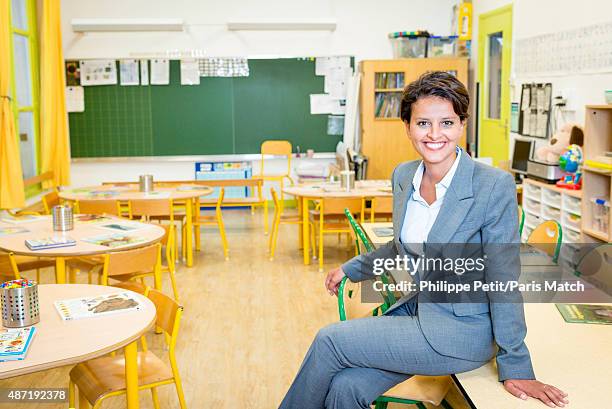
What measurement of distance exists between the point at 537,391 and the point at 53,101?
A: 7.50 m

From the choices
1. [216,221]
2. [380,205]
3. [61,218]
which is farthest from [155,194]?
[380,205]

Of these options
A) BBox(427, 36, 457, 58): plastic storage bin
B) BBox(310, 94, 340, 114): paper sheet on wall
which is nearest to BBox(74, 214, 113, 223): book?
BBox(310, 94, 340, 114): paper sheet on wall

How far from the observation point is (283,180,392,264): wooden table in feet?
20.7

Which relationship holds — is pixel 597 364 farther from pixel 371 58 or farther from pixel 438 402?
pixel 371 58

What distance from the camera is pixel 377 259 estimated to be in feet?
8.39

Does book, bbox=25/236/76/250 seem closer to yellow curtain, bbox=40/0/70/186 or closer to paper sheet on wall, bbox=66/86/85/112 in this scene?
yellow curtain, bbox=40/0/70/186

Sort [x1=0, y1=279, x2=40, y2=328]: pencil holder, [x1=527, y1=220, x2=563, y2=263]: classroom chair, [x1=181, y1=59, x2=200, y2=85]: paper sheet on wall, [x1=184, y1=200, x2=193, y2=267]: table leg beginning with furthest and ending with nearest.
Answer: [x1=181, y1=59, x2=200, y2=85]: paper sheet on wall, [x1=184, y1=200, x2=193, y2=267]: table leg, [x1=527, y1=220, x2=563, y2=263]: classroom chair, [x1=0, y1=279, x2=40, y2=328]: pencil holder

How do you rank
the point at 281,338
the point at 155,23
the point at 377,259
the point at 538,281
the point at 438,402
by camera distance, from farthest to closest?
1. the point at 155,23
2. the point at 281,338
3. the point at 538,281
4. the point at 377,259
5. the point at 438,402

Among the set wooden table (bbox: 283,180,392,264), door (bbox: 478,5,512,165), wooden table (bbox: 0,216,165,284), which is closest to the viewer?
wooden table (bbox: 0,216,165,284)

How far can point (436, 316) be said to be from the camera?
214 centimetres

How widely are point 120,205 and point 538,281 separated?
13.2ft

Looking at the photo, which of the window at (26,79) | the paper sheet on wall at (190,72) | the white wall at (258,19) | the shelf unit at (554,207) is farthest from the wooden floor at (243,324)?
the white wall at (258,19)

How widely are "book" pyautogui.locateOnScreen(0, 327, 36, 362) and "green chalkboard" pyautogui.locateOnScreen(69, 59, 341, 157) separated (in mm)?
6849

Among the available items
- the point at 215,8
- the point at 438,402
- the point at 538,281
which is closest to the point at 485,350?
the point at 438,402
